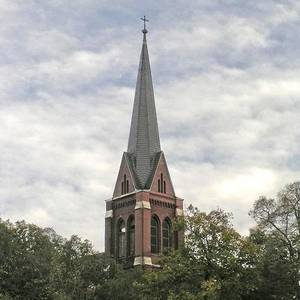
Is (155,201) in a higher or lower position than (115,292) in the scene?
higher

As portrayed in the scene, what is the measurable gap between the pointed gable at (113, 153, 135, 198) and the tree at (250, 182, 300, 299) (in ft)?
75.0

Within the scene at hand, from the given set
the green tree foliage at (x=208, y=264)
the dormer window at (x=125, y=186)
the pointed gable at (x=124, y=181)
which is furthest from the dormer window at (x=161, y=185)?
the green tree foliage at (x=208, y=264)

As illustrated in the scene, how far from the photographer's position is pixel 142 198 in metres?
79.4

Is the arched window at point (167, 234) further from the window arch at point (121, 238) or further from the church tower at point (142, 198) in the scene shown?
the window arch at point (121, 238)

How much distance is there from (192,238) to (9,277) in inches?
744

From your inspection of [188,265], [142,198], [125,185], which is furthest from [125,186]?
[188,265]

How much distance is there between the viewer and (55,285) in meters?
54.5

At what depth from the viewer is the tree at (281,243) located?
180ft

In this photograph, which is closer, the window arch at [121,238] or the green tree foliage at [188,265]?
the green tree foliage at [188,265]

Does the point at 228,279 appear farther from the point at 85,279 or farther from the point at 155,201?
the point at 155,201

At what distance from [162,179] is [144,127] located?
6777 millimetres

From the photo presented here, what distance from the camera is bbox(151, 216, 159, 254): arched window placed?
79.1 metres

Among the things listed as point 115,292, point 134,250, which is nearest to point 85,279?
Result: point 115,292

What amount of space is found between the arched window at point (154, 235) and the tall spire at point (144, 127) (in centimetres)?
448
